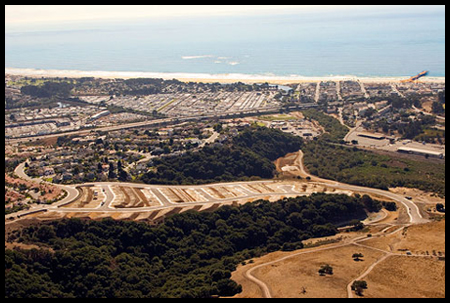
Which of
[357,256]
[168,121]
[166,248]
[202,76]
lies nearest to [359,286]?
[357,256]

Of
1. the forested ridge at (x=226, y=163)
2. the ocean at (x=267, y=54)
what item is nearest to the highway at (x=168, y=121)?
the forested ridge at (x=226, y=163)

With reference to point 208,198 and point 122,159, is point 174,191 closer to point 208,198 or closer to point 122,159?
point 208,198

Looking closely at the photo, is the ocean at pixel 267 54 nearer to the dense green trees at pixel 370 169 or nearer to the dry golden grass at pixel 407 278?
the dense green trees at pixel 370 169

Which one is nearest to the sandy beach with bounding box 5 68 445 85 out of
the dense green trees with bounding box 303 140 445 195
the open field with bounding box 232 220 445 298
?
the dense green trees with bounding box 303 140 445 195

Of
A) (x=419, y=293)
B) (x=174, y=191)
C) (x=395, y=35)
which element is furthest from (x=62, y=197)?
(x=395, y=35)

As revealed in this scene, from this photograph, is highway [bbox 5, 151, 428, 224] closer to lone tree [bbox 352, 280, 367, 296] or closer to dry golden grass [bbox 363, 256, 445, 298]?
dry golden grass [bbox 363, 256, 445, 298]

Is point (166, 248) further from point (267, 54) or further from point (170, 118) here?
point (267, 54)
